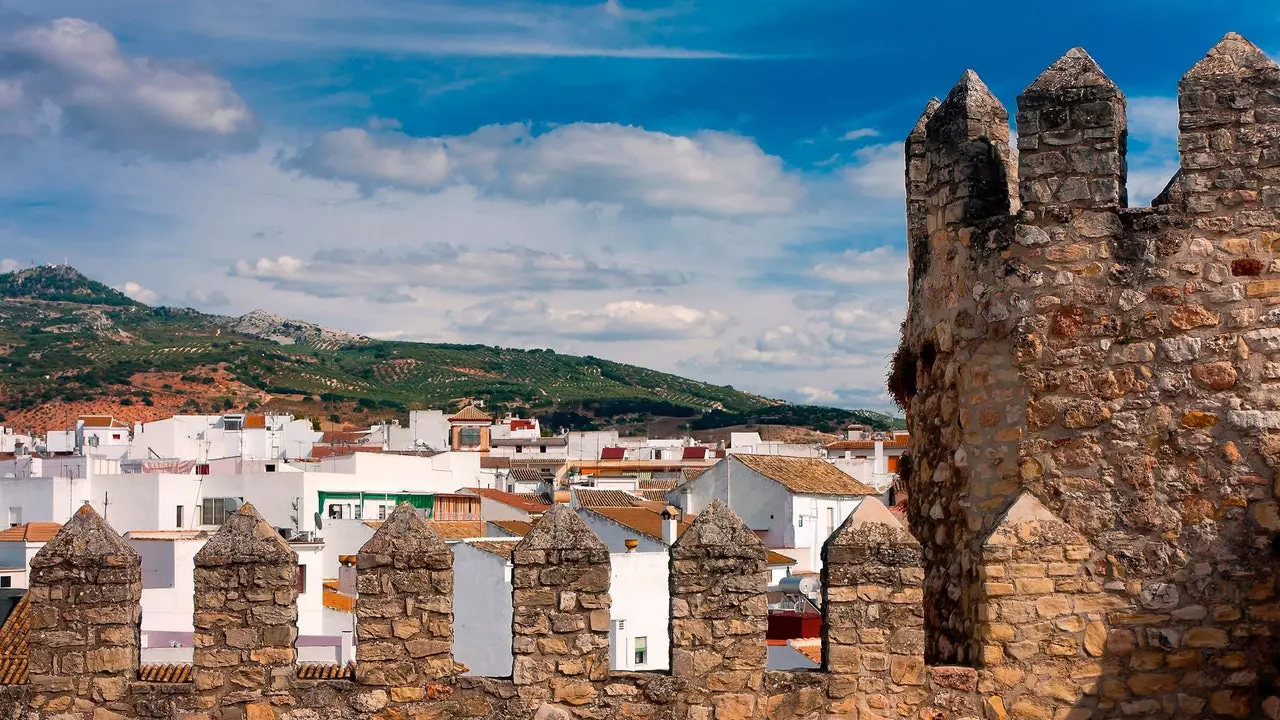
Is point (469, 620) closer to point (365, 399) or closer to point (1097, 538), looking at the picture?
point (1097, 538)

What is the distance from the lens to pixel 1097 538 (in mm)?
7504

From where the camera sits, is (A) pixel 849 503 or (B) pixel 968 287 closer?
(B) pixel 968 287

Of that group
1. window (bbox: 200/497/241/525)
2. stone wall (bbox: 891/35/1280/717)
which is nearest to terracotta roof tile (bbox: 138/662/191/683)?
stone wall (bbox: 891/35/1280/717)

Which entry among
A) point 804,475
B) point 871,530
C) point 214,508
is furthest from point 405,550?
point 804,475

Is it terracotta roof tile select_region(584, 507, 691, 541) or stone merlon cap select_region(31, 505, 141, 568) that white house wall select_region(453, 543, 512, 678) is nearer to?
terracotta roof tile select_region(584, 507, 691, 541)

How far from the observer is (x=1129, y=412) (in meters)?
7.51

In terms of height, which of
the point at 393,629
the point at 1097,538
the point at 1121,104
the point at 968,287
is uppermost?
the point at 1121,104

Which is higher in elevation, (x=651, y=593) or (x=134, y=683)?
(x=134, y=683)

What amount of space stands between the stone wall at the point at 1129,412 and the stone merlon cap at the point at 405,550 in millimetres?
3114

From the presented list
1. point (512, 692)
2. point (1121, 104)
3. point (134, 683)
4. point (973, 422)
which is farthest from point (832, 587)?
point (134, 683)

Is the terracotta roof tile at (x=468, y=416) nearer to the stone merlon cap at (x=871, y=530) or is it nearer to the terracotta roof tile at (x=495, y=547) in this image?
the terracotta roof tile at (x=495, y=547)

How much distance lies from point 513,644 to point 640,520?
22.9 metres

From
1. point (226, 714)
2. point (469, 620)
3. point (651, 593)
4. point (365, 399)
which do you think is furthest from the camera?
point (365, 399)

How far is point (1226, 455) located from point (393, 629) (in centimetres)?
479
